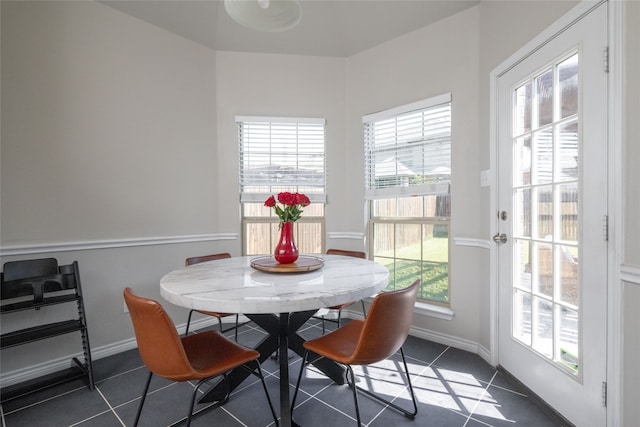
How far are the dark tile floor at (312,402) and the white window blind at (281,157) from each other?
68.6 inches

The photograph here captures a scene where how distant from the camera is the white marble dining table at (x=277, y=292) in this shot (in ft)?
4.14

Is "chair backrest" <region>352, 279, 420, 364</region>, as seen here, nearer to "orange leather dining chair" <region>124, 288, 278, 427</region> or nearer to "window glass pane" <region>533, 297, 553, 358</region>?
"orange leather dining chair" <region>124, 288, 278, 427</region>

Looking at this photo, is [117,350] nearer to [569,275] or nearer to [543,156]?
[569,275]

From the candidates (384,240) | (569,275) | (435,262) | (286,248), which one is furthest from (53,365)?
(569,275)

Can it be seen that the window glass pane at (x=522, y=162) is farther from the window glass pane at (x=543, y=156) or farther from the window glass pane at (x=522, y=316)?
the window glass pane at (x=522, y=316)

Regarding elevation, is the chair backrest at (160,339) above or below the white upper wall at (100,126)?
below

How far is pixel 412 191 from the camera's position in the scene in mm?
2883

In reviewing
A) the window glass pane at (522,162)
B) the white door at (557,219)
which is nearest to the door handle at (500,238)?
the white door at (557,219)

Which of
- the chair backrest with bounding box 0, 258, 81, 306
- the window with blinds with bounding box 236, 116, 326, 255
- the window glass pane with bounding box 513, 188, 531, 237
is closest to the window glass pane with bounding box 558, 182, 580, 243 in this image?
the window glass pane with bounding box 513, 188, 531, 237

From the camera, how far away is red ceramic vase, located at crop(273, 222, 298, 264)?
6.40ft

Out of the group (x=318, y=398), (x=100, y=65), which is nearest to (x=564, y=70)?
(x=318, y=398)

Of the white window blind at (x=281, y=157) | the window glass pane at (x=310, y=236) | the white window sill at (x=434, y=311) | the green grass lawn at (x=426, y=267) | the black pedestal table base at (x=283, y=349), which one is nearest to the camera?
the black pedestal table base at (x=283, y=349)

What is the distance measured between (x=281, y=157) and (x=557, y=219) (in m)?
2.45

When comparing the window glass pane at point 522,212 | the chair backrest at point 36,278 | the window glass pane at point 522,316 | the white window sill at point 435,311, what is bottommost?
the white window sill at point 435,311
